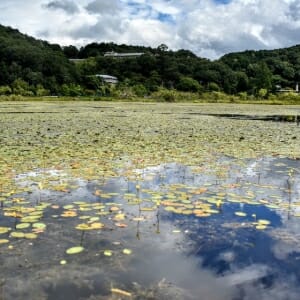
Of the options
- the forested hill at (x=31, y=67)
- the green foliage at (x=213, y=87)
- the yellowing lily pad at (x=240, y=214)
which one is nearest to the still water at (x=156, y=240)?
the yellowing lily pad at (x=240, y=214)

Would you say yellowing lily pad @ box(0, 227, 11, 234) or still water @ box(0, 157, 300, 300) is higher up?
yellowing lily pad @ box(0, 227, 11, 234)

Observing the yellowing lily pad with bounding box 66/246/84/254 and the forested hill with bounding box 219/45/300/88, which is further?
the forested hill with bounding box 219/45/300/88

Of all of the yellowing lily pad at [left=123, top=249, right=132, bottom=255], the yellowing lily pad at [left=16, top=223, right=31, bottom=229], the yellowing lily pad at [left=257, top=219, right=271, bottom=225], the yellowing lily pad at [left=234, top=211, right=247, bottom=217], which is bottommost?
the yellowing lily pad at [left=257, top=219, right=271, bottom=225]

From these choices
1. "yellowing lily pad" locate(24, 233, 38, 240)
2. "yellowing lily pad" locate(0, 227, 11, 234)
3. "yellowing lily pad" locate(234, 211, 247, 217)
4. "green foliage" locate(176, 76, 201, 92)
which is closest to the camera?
"yellowing lily pad" locate(24, 233, 38, 240)

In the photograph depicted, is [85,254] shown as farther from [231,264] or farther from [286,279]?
[286,279]

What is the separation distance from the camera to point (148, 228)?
13.6 ft

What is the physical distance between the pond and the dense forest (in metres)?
50.7

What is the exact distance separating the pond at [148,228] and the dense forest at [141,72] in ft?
166

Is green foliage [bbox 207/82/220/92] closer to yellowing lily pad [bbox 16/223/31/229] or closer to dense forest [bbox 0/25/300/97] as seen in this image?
dense forest [bbox 0/25/300/97]

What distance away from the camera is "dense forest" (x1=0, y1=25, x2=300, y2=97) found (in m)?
64.4

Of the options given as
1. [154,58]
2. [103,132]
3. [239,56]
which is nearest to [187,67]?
[154,58]

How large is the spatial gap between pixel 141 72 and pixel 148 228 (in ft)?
265

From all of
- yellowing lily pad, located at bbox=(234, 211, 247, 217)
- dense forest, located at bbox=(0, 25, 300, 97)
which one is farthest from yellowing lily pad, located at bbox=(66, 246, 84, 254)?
dense forest, located at bbox=(0, 25, 300, 97)

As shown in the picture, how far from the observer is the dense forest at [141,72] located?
6444 cm
